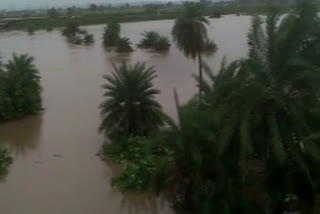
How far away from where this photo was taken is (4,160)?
14.7m

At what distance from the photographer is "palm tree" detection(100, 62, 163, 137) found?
15289mm

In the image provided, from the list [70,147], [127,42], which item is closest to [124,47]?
[127,42]

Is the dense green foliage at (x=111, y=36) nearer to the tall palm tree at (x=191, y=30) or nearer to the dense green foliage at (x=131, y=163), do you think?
the tall palm tree at (x=191, y=30)

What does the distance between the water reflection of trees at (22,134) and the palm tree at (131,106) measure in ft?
9.51

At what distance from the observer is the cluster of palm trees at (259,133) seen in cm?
851

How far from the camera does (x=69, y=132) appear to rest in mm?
17438

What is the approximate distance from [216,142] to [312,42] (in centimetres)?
252

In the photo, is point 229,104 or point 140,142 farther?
point 140,142

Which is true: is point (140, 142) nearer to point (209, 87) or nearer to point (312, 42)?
point (209, 87)

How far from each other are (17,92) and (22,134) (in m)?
2.16

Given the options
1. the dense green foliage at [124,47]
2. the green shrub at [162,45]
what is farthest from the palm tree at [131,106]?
the dense green foliage at [124,47]

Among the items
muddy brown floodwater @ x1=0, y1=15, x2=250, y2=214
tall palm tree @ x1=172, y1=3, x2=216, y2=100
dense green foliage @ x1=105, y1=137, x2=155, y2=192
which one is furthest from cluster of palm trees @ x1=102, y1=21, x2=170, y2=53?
dense green foliage @ x1=105, y1=137, x2=155, y2=192

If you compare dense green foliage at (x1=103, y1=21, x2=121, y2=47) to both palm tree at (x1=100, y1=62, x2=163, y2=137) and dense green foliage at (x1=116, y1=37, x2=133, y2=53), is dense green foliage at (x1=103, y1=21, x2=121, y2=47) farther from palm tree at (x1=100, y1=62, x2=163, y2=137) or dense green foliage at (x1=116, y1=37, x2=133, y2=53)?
palm tree at (x1=100, y1=62, x2=163, y2=137)

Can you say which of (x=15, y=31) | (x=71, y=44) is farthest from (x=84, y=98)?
(x=15, y=31)
